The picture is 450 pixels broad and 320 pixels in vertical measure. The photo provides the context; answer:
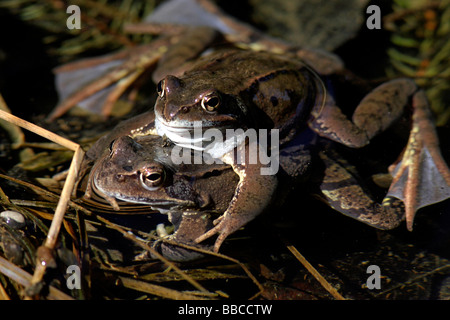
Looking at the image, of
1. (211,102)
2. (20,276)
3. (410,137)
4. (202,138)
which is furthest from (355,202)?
(20,276)

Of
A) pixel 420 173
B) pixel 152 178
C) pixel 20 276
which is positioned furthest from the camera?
pixel 420 173

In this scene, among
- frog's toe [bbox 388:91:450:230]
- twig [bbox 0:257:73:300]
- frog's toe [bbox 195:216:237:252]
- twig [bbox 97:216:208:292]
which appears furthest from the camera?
frog's toe [bbox 388:91:450:230]

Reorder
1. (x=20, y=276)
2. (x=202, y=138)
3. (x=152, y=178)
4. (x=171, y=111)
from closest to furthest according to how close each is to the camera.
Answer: (x=20, y=276), (x=171, y=111), (x=152, y=178), (x=202, y=138)

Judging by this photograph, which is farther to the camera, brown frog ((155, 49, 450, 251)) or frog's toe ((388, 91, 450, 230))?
frog's toe ((388, 91, 450, 230))

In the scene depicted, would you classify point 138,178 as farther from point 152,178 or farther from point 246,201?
point 246,201

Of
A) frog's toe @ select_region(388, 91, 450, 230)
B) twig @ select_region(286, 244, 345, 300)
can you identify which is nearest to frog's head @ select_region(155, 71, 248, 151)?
twig @ select_region(286, 244, 345, 300)

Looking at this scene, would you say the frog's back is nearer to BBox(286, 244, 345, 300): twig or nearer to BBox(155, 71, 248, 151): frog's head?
BBox(155, 71, 248, 151): frog's head

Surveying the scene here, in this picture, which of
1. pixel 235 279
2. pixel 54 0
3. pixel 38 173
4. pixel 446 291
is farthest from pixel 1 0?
pixel 446 291
